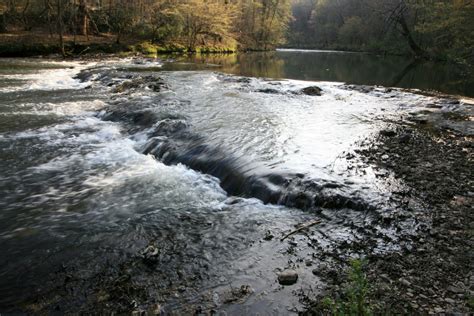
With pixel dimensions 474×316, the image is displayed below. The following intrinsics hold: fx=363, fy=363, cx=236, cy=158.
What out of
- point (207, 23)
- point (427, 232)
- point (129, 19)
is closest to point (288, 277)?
point (427, 232)

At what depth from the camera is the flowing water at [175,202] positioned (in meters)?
4.52

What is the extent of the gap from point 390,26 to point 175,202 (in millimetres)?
13946

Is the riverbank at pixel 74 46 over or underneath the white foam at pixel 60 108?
over

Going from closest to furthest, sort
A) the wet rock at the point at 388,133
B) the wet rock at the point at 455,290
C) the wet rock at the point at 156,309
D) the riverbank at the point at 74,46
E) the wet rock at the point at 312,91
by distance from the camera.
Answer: the wet rock at the point at 156,309 → the wet rock at the point at 455,290 → the wet rock at the point at 388,133 → the wet rock at the point at 312,91 → the riverbank at the point at 74,46

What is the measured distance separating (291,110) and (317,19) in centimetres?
10192

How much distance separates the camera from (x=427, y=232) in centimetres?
554

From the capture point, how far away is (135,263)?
4973mm

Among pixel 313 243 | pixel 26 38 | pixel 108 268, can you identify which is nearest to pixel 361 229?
pixel 313 243

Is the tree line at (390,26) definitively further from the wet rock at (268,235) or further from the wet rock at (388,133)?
the wet rock at (268,235)

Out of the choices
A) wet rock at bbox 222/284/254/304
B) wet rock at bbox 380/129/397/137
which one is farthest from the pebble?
wet rock at bbox 380/129/397/137

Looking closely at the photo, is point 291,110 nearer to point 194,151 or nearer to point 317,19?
point 194,151

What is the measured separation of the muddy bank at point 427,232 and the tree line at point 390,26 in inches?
124

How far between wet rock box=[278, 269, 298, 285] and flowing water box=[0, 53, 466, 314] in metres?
0.10

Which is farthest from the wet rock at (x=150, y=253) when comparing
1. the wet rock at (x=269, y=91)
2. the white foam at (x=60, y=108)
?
the wet rock at (x=269, y=91)
